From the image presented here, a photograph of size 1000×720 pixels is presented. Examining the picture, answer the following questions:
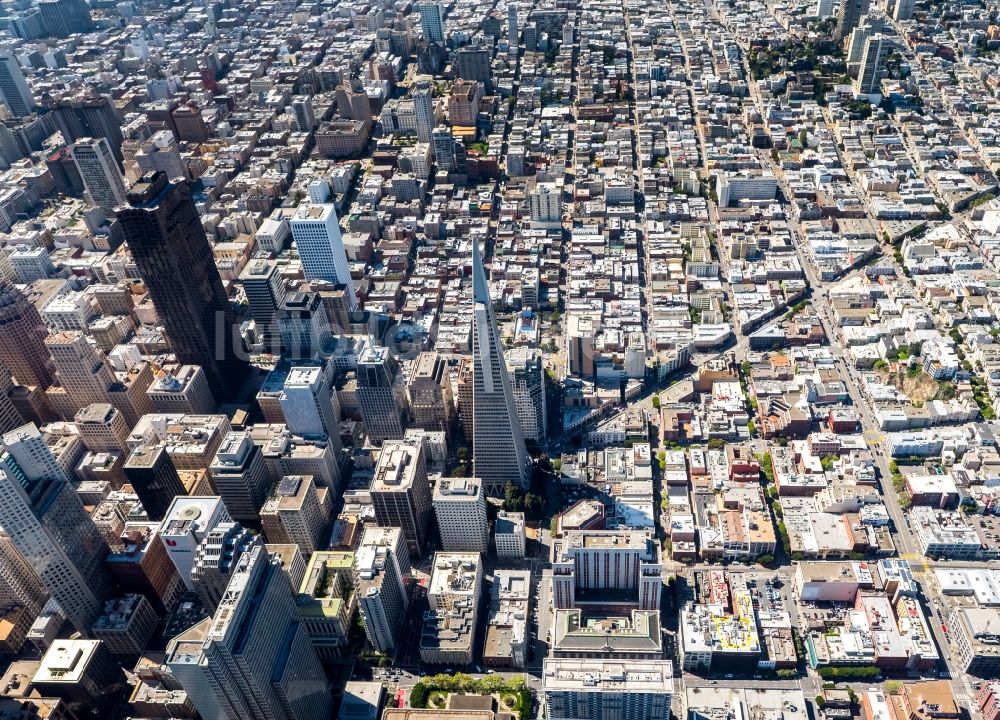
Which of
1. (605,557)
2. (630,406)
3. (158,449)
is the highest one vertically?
(158,449)

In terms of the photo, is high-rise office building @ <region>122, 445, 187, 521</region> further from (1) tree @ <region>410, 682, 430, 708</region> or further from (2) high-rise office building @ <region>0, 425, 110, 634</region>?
(1) tree @ <region>410, 682, 430, 708</region>

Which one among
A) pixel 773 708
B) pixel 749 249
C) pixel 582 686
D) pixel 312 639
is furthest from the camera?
pixel 749 249

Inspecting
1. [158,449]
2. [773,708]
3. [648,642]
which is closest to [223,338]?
[158,449]

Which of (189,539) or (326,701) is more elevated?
(189,539)

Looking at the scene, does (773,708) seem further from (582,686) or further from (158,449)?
(158,449)

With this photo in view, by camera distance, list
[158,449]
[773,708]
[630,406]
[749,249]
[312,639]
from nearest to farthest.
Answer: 1. [773,708]
2. [312,639]
3. [158,449]
4. [630,406]
5. [749,249]

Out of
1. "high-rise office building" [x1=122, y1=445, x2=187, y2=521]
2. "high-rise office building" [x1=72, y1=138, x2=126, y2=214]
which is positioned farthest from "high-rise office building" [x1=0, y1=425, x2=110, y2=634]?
"high-rise office building" [x1=72, y1=138, x2=126, y2=214]

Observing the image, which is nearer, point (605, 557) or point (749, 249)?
point (605, 557)
